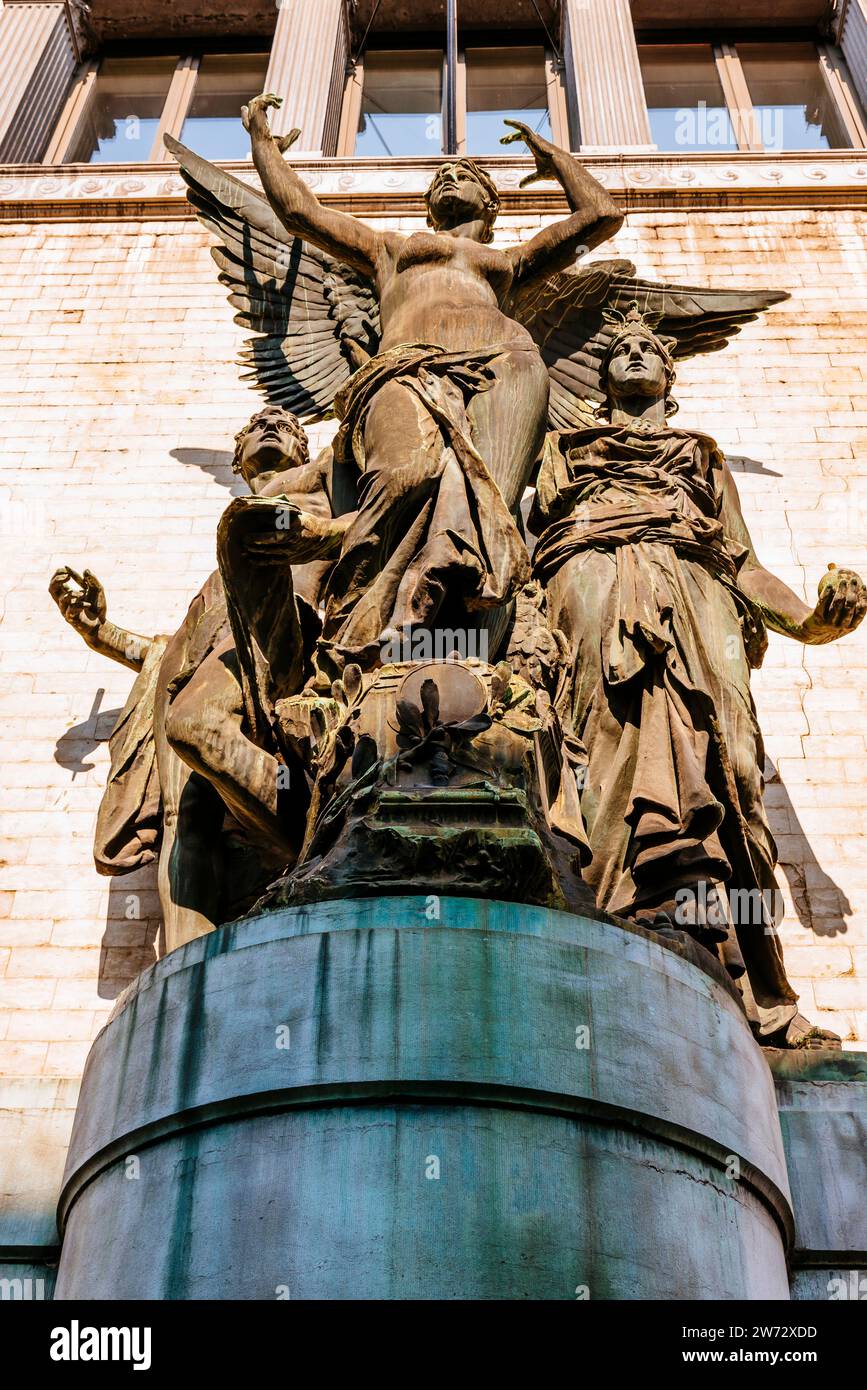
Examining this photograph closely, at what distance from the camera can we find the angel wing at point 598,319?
7488mm

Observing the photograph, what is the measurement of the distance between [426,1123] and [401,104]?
11296 mm

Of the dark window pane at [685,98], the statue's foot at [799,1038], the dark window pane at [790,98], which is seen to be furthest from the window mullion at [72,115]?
the statue's foot at [799,1038]

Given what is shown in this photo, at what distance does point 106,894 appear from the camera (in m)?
6.89

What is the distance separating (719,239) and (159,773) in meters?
6.13

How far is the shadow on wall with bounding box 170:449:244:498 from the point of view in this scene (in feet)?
28.5

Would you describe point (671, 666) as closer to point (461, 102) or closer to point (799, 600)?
point (799, 600)

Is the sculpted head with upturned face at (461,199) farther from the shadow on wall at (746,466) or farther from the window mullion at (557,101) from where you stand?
the window mullion at (557,101)

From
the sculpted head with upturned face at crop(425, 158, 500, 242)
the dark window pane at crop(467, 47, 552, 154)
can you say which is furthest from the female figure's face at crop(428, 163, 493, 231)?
the dark window pane at crop(467, 47, 552, 154)

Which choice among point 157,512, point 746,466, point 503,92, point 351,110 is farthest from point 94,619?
point 503,92

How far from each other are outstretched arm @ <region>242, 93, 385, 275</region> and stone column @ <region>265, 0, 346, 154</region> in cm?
448

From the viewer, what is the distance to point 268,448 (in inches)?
260

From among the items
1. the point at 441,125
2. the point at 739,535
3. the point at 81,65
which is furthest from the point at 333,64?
the point at 739,535

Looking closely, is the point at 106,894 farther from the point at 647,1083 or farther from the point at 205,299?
the point at 205,299

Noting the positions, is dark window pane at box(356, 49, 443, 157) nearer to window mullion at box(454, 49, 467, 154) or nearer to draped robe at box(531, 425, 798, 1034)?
window mullion at box(454, 49, 467, 154)
